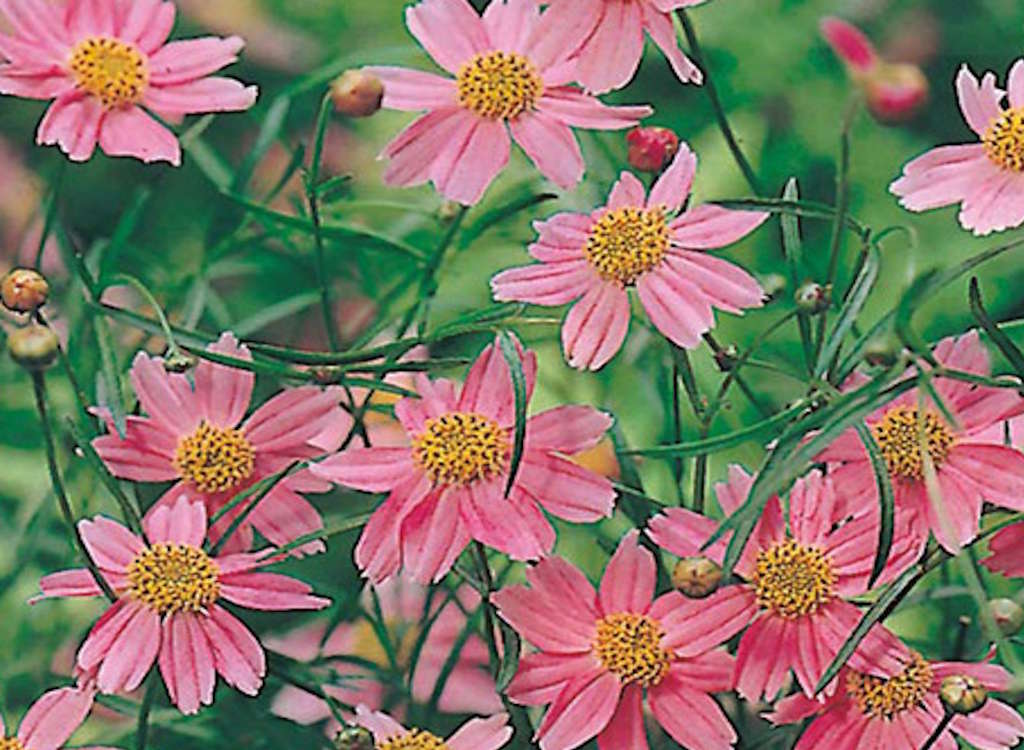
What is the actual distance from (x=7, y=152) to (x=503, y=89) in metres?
1.21

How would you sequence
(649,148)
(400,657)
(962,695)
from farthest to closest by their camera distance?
(400,657) → (649,148) → (962,695)

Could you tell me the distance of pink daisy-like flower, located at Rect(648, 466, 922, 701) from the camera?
0.55 meters

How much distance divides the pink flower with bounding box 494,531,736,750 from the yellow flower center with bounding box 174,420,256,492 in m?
0.11

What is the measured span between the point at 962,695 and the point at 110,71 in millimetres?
370

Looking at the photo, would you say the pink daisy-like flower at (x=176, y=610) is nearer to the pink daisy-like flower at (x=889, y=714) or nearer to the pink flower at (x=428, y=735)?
the pink flower at (x=428, y=735)

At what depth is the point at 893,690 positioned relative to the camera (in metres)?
0.56

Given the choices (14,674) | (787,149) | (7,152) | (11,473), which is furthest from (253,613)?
(7,152)

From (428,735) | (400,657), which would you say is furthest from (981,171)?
(400,657)

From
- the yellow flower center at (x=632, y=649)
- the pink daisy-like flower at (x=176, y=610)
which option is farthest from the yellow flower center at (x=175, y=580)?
the yellow flower center at (x=632, y=649)

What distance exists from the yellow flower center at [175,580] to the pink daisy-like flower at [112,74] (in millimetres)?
140

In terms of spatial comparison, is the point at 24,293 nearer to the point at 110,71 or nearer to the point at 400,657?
the point at 110,71

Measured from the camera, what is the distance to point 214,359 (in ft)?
1.88

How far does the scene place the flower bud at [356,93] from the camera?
23.7 inches

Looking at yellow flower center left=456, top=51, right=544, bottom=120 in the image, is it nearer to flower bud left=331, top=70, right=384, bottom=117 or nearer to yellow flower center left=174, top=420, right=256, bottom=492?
flower bud left=331, top=70, right=384, bottom=117
